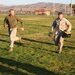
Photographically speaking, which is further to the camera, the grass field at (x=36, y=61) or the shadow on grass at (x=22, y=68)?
the grass field at (x=36, y=61)

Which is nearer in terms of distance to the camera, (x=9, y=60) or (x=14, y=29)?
(x=9, y=60)

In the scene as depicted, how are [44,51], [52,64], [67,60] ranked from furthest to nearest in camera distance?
[44,51], [67,60], [52,64]

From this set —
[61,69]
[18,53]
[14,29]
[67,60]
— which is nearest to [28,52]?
[18,53]

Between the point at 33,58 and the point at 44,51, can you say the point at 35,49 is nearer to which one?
the point at 44,51

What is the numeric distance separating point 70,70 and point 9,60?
2.58m

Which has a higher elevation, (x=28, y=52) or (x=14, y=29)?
(x=14, y=29)

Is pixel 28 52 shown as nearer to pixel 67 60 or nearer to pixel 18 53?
pixel 18 53

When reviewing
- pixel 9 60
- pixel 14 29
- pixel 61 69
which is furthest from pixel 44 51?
pixel 61 69

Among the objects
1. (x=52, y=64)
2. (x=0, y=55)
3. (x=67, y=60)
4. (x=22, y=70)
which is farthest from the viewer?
(x=0, y=55)

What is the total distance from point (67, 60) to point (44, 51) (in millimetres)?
2131

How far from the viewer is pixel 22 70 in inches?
351

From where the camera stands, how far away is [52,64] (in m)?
9.86

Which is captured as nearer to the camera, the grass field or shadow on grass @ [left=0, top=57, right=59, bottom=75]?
shadow on grass @ [left=0, top=57, right=59, bottom=75]

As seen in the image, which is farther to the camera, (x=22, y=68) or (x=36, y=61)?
(x=36, y=61)
